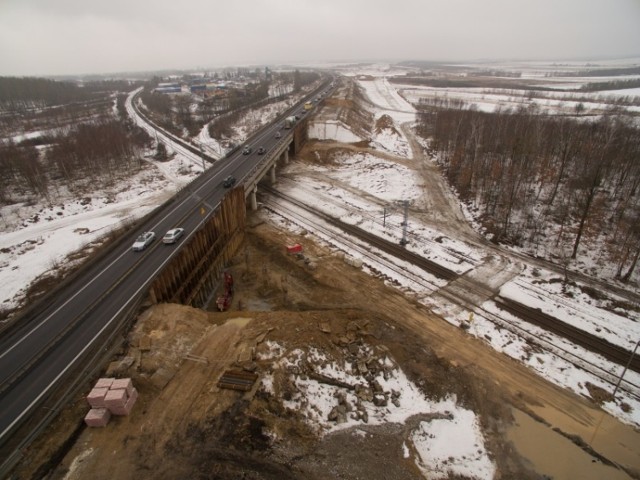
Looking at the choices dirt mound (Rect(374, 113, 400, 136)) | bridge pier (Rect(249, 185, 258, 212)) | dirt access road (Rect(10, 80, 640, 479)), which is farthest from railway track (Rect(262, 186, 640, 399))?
dirt mound (Rect(374, 113, 400, 136))

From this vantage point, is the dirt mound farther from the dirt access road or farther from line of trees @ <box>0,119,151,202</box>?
the dirt access road

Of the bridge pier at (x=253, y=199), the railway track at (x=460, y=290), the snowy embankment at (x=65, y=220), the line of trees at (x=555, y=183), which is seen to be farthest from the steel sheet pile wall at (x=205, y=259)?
the line of trees at (x=555, y=183)

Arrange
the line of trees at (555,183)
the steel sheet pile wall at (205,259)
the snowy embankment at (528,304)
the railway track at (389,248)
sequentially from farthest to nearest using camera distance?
the line of trees at (555,183)
the railway track at (389,248)
the steel sheet pile wall at (205,259)
the snowy embankment at (528,304)

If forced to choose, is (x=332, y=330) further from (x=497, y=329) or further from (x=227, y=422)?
(x=497, y=329)

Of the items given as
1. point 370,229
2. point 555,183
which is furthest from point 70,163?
point 555,183

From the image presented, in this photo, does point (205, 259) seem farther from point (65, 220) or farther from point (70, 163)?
point (70, 163)

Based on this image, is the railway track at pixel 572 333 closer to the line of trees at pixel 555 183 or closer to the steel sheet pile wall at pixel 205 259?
the line of trees at pixel 555 183
